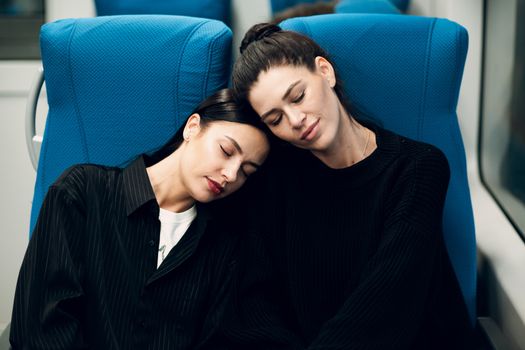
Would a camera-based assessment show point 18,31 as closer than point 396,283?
No

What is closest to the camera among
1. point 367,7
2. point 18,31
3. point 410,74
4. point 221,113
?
point 221,113

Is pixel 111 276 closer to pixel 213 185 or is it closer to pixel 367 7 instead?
pixel 213 185

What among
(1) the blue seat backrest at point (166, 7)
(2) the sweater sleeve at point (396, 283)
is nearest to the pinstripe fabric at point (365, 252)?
(2) the sweater sleeve at point (396, 283)

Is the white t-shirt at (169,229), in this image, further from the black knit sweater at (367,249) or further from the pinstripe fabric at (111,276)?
the black knit sweater at (367,249)

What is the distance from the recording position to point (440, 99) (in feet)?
5.04

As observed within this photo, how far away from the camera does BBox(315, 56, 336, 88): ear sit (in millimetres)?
1405

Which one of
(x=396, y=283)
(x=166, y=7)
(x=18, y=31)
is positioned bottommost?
(x=396, y=283)

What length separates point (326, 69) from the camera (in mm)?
1418

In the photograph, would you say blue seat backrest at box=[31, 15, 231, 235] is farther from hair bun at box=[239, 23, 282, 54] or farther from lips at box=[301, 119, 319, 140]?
lips at box=[301, 119, 319, 140]

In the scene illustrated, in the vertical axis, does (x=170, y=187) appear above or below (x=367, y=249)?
above

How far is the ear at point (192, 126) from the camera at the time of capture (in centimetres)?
143

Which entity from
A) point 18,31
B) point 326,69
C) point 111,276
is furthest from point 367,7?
point 18,31

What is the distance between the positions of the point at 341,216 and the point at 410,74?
1.19 ft

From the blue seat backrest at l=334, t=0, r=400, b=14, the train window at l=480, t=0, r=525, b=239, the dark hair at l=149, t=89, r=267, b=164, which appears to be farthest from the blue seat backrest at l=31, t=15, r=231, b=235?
the train window at l=480, t=0, r=525, b=239
